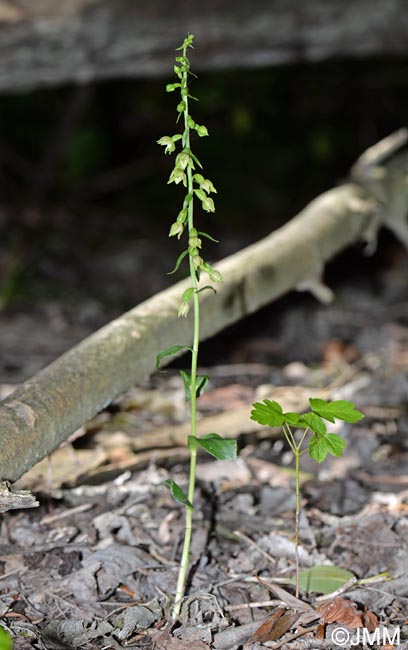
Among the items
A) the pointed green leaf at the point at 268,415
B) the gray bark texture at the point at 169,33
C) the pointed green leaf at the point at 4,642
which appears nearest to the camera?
the pointed green leaf at the point at 4,642

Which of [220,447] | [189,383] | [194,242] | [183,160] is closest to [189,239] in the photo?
[194,242]

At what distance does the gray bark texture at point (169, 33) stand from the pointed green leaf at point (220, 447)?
93.7 inches

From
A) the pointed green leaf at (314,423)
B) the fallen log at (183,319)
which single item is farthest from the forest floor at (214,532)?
the pointed green leaf at (314,423)

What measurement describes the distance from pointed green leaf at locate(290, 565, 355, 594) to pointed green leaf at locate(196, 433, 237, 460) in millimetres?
431

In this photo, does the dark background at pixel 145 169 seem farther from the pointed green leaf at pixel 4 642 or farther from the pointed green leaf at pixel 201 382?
the pointed green leaf at pixel 4 642

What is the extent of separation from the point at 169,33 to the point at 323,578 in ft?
8.46

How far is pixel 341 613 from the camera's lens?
72.1 inches

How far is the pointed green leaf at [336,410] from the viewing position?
72.0 inches

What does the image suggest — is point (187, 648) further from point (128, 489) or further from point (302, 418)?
point (128, 489)

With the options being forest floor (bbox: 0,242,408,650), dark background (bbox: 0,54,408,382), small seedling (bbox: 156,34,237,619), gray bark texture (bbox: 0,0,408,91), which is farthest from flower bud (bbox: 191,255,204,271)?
dark background (bbox: 0,54,408,382)

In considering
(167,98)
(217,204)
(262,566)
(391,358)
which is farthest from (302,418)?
(167,98)

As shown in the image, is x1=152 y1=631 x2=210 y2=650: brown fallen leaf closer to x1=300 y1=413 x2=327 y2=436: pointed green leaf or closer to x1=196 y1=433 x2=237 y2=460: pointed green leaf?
x1=196 y1=433 x2=237 y2=460: pointed green leaf

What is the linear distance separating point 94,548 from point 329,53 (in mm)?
2729

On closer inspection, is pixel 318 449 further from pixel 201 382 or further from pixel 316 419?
pixel 201 382
